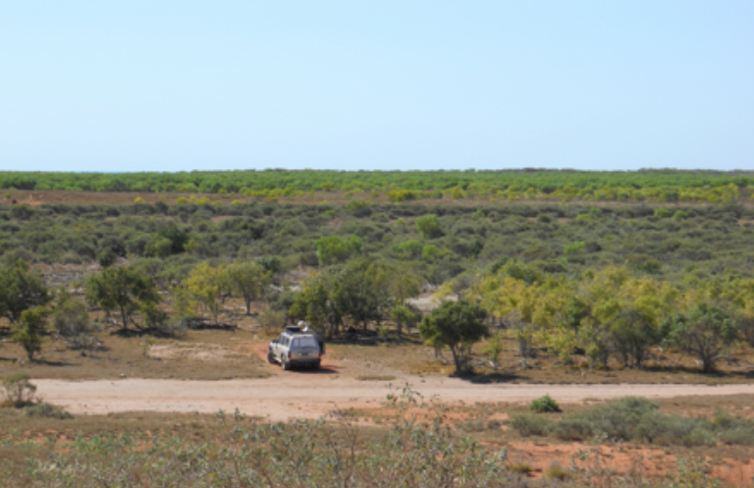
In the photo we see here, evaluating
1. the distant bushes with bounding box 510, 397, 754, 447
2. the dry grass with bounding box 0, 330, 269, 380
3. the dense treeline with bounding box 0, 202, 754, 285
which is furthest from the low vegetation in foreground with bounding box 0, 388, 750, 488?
the dense treeline with bounding box 0, 202, 754, 285

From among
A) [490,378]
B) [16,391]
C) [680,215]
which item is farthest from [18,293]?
[680,215]

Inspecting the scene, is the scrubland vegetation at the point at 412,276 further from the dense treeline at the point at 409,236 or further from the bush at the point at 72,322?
the dense treeline at the point at 409,236

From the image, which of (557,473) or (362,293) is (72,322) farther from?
(557,473)

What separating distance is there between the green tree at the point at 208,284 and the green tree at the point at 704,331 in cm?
1881

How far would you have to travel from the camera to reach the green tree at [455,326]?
22547mm

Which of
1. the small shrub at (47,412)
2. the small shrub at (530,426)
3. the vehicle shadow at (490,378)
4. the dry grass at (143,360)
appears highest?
the small shrub at (530,426)

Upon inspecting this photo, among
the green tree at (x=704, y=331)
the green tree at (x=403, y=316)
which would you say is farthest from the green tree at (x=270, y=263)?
the green tree at (x=704, y=331)

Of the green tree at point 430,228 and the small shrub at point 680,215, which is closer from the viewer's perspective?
the green tree at point 430,228

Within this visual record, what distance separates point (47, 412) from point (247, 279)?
1666 cm

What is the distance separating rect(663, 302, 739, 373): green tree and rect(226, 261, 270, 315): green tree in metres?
17.8

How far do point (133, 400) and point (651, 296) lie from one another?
62.5ft

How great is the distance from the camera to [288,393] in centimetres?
1948

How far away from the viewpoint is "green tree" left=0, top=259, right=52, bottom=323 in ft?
87.4

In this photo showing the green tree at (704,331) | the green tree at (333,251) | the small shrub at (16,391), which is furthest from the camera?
the green tree at (333,251)
